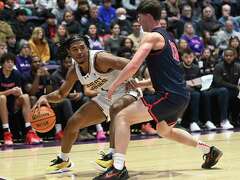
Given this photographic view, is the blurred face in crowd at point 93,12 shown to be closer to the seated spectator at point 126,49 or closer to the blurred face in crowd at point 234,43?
the seated spectator at point 126,49

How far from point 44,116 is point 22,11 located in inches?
244

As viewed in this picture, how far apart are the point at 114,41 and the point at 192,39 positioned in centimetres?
221

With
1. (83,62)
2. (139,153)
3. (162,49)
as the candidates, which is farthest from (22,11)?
(162,49)

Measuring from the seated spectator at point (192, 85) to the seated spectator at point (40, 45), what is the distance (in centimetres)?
280

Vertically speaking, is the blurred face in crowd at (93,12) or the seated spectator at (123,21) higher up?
the blurred face in crowd at (93,12)

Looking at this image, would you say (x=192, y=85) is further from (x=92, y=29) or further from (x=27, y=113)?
→ (x=27, y=113)

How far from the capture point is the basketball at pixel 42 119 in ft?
25.6

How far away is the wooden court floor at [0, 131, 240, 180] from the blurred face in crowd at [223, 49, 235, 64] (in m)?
2.83

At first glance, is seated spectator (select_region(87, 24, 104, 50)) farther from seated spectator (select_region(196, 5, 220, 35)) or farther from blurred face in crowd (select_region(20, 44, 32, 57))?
seated spectator (select_region(196, 5, 220, 35))

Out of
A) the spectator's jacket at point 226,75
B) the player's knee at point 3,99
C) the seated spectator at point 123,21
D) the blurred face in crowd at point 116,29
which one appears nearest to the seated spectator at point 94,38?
the blurred face in crowd at point 116,29

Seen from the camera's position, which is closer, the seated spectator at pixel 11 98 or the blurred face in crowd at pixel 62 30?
the seated spectator at pixel 11 98

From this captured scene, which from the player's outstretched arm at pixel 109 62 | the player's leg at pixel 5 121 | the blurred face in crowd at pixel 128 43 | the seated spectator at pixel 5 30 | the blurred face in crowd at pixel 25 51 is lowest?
the player's leg at pixel 5 121

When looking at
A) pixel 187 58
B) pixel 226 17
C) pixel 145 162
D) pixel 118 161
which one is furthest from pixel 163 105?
pixel 226 17

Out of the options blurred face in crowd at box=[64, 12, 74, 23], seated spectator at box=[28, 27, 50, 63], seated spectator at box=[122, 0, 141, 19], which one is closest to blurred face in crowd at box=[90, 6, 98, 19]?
blurred face in crowd at box=[64, 12, 74, 23]
